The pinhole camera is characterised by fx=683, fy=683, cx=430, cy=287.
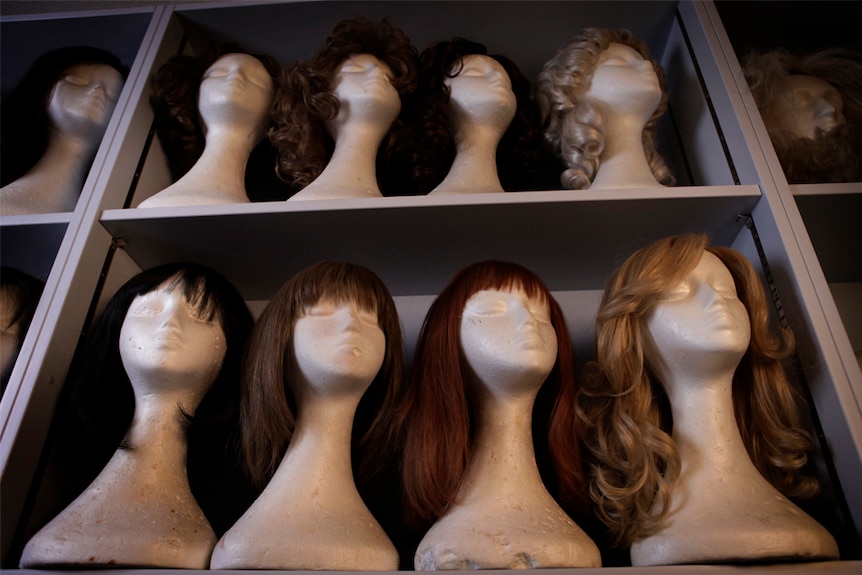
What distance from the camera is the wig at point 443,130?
1.16 m

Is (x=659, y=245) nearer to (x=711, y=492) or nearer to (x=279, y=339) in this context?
(x=711, y=492)

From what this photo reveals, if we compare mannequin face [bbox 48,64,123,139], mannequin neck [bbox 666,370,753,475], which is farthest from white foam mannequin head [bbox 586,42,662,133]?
mannequin face [bbox 48,64,123,139]

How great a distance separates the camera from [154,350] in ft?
2.81

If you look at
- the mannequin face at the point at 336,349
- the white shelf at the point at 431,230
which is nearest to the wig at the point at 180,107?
the white shelf at the point at 431,230

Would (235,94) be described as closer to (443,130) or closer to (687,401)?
(443,130)

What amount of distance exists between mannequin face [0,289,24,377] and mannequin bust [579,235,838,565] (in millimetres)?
815

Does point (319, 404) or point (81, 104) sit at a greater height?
point (81, 104)

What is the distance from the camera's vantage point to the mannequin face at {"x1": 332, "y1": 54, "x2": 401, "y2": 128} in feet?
3.70

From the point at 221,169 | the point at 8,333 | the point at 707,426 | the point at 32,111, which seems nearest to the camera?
the point at 707,426

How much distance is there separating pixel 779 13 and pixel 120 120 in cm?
121

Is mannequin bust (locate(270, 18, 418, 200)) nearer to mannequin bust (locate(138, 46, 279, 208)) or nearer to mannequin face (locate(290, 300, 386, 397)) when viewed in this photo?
mannequin bust (locate(138, 46, 279, 208))

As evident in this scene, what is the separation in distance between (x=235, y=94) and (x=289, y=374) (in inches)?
20.6

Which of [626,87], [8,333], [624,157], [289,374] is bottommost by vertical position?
[289,374]

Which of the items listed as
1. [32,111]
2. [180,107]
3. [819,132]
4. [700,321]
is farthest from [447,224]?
[32,111]
